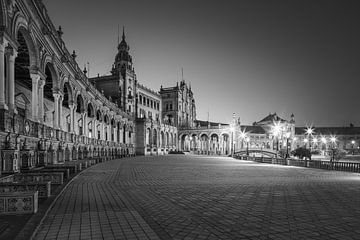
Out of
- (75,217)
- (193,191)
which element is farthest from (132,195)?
(75,217)

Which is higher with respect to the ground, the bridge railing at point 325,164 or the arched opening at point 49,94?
the arched opening at point 49,94

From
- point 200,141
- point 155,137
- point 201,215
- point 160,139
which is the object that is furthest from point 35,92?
point 200,141

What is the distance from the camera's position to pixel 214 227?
6086 millimetres

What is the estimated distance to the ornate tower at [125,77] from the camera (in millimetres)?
69688

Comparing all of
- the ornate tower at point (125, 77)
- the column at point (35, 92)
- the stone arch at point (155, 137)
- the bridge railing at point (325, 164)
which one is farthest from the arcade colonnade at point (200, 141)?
the column at point (35, 92)

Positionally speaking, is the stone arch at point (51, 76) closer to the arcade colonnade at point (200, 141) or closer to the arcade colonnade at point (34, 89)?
the arcade colonnade at point (34, 89)

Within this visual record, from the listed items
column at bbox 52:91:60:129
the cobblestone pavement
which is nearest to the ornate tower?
column at bbox 52:91:60:129

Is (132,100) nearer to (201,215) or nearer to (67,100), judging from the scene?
(67,100)

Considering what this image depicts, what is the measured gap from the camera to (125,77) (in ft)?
234

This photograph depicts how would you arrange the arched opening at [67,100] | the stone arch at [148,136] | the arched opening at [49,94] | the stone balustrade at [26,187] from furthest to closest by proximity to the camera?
the stone arch at [148,136] → the arched opening at [67,100] → the arched opening at [49,94] → the stone balustrade at [26,187]

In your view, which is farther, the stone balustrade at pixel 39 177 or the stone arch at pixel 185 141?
the stone arch at pixel 185 141

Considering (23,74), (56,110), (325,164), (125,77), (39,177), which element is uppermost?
(125,77)

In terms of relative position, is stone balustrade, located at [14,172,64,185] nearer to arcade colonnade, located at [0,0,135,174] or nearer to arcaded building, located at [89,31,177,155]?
arcade colonnade, located at [0,0,135,174]

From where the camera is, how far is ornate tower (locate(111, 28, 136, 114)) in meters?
69.7
